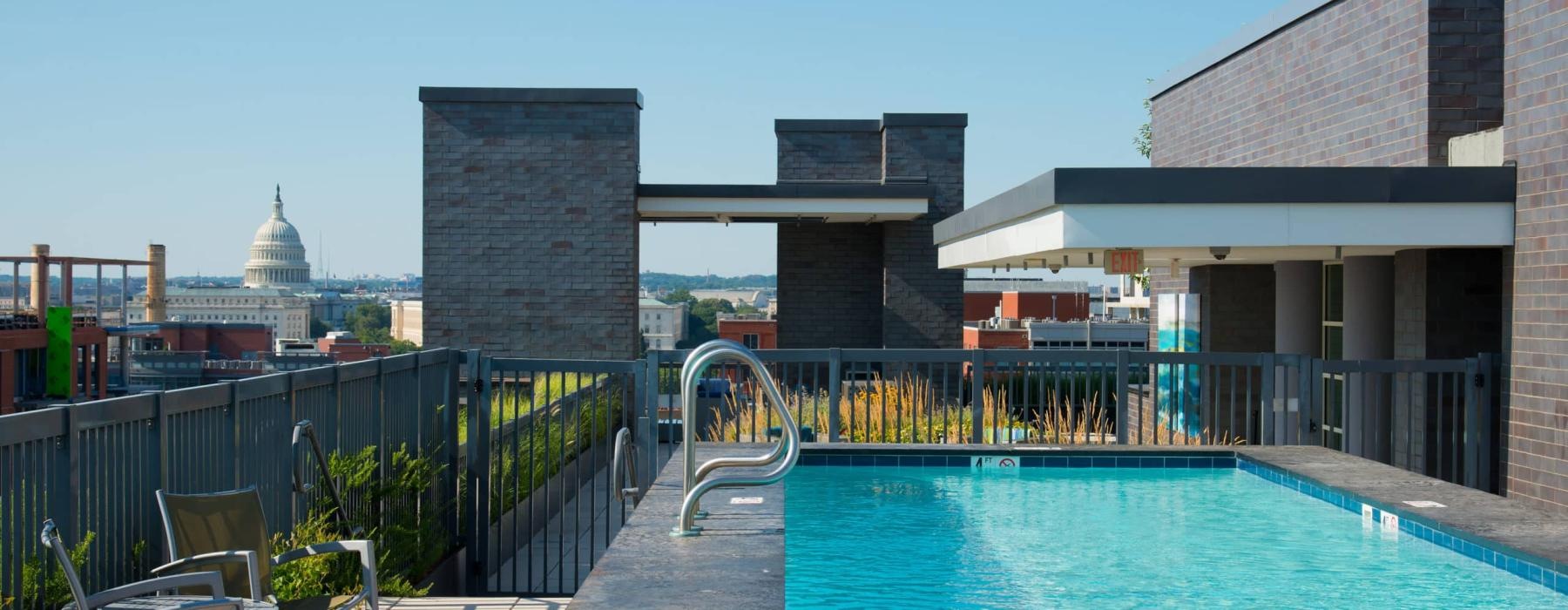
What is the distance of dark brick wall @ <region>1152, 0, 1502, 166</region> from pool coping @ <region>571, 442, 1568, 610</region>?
3.22 meters

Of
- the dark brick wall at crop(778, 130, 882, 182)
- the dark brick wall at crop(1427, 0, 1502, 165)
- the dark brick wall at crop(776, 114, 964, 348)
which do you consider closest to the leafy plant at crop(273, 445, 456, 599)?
the dark brick wall at crop(1427, 0, 1502, 165)

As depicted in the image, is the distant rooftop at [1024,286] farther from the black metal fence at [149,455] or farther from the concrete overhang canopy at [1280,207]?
the black metal fence at [149,455]

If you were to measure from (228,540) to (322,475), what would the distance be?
138 cm

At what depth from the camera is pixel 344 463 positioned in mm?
6887

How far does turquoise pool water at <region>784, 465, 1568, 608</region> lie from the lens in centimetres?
664

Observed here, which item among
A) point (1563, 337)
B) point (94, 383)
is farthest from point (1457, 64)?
point (94, 383)

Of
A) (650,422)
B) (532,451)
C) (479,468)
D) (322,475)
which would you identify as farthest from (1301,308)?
(322,475)

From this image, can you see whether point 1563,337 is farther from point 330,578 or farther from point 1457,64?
point 330,578

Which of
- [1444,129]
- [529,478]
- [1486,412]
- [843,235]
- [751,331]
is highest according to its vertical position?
[1444,129]

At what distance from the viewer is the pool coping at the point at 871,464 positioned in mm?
4625

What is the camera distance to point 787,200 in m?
19.9

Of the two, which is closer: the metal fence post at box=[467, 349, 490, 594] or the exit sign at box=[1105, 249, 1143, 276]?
the metal fence post at box=[467, 349, 490, 594]

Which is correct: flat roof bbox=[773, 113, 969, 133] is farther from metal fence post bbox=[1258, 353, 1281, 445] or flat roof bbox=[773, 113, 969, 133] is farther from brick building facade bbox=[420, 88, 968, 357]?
metal fence post bbox=[1258, 353, 1281, 445]

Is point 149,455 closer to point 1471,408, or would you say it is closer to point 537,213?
point 1471,408
